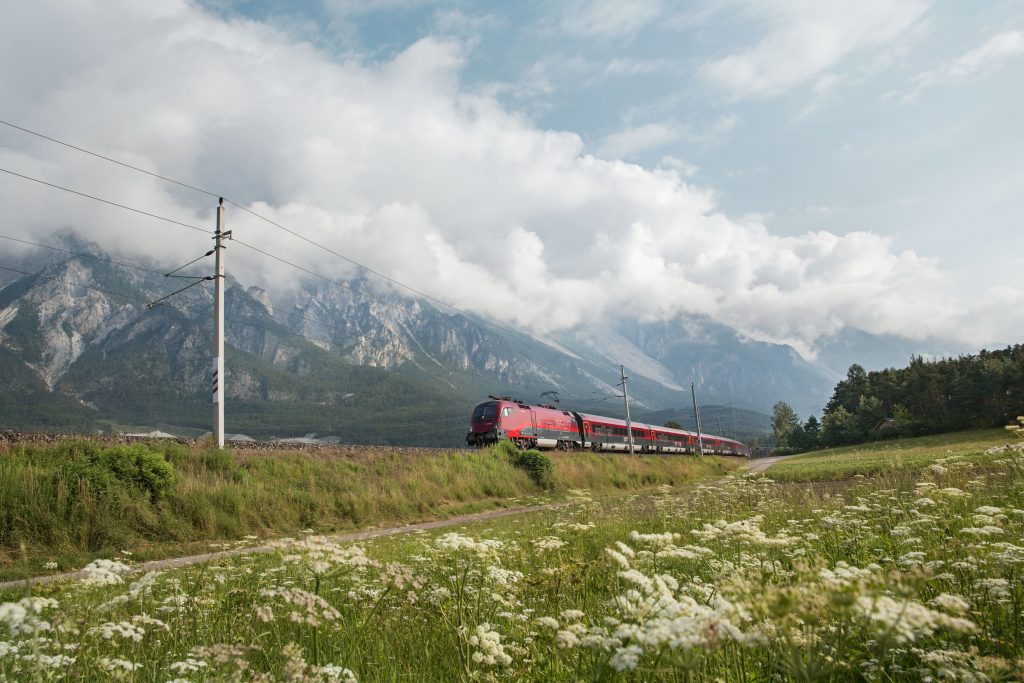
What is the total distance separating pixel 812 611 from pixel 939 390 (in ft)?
299

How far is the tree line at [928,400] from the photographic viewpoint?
61.8 metres

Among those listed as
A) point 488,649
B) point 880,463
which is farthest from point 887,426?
point 488,649

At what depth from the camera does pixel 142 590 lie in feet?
10.1

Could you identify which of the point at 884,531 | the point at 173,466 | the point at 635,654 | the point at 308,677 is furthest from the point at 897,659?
the point at 173,466

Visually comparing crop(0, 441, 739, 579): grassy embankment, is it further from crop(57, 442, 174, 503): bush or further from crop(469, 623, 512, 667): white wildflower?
crop(469, 623, 512, 667): white wildflower

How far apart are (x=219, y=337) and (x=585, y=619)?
17542 mm

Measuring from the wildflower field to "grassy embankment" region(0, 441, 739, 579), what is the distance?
4.39 metres

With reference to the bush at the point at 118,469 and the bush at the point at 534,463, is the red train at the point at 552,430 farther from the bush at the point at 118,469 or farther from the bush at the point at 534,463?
the bush at the point at 118,469

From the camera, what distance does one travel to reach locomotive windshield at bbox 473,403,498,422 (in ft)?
119

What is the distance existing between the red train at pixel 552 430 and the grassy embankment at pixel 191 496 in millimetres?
11544

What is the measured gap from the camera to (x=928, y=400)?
73438 mm

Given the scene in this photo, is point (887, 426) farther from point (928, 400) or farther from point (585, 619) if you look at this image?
point (585, 619)

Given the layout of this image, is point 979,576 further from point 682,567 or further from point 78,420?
point 78,420

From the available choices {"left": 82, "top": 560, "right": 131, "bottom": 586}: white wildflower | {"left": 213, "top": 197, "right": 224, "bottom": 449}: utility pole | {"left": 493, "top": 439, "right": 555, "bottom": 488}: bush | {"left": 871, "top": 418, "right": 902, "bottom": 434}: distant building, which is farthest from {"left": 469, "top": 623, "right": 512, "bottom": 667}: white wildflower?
{"left": 871, "top": 418, "right": 902, "bottom": 434}: distant building
